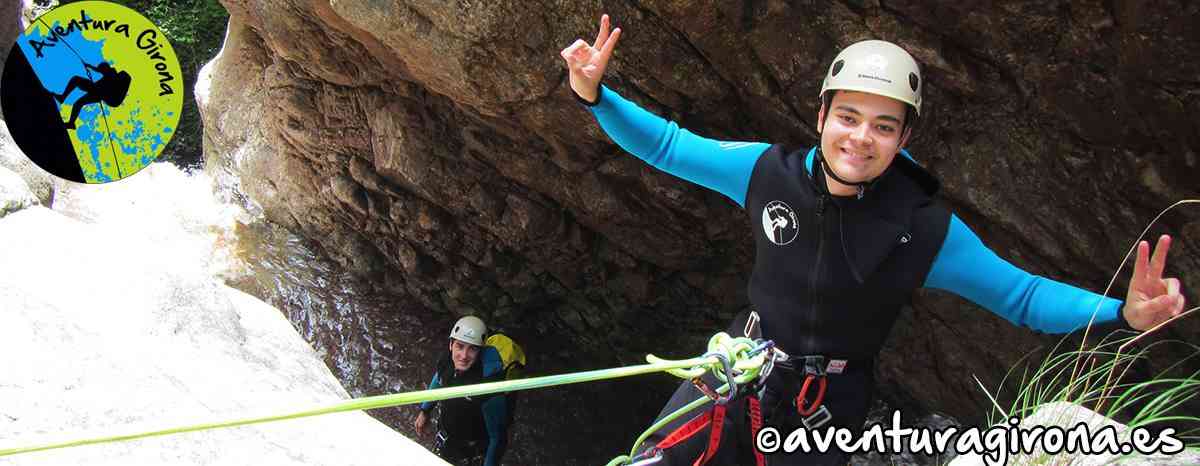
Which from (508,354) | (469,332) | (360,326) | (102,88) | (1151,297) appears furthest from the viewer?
(102,88)

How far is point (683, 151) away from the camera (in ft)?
9.96

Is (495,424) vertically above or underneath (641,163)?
underneath

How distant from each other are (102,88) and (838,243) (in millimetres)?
8714

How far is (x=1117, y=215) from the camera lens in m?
4.77

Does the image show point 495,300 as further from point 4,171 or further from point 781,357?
point 781,357

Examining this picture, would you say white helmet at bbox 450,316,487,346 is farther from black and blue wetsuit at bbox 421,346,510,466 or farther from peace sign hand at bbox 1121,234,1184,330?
peace sign hand at bbox 1121,234,1184,330

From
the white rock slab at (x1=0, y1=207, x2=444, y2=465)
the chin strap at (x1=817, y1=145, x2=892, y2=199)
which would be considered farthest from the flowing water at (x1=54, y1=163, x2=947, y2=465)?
the chin strap at (x1=817, y1=145, x2=892, y2=199)

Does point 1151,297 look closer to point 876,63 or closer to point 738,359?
point 876,63

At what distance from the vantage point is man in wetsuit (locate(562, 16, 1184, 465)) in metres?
2.66

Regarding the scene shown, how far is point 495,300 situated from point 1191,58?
6.37 meters

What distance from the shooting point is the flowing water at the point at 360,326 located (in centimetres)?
783

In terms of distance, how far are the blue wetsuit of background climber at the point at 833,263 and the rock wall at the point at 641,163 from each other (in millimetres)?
2015

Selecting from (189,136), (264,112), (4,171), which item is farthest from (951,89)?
(189,136)

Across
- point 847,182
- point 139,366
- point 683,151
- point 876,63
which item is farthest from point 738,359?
point 139,366
